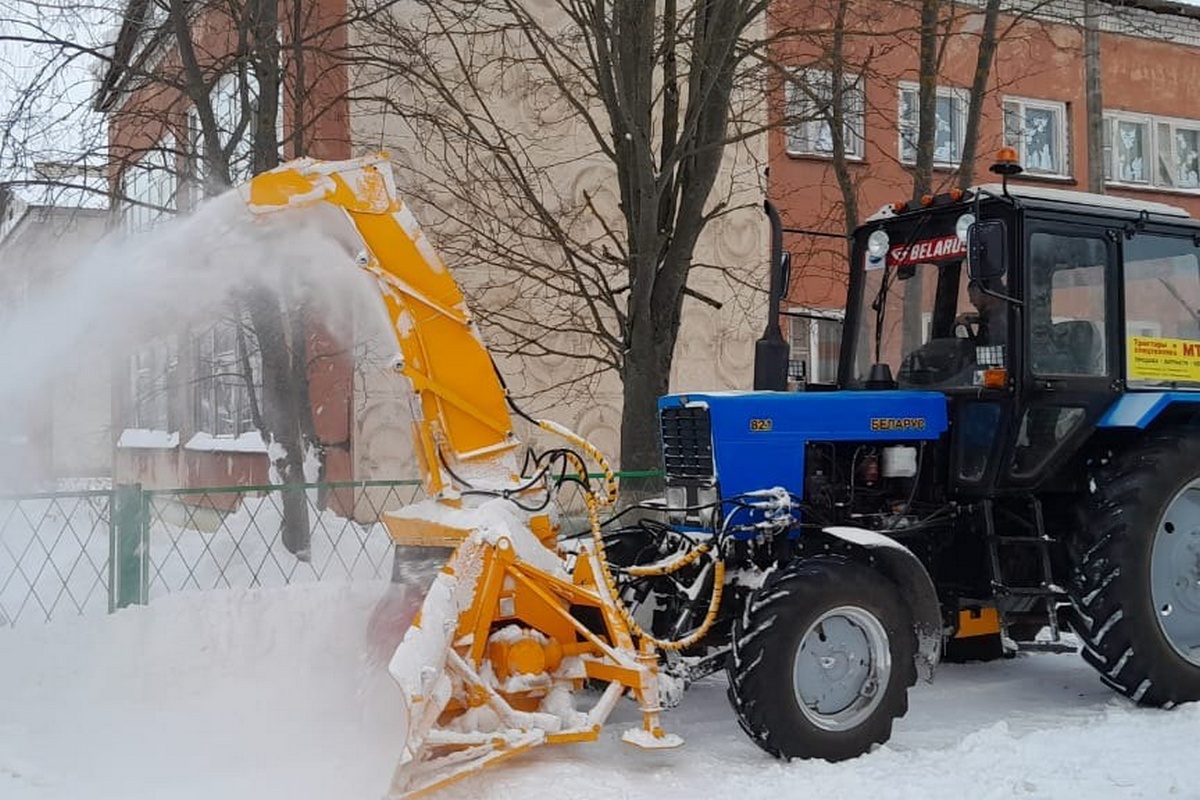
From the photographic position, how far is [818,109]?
921 centimetres

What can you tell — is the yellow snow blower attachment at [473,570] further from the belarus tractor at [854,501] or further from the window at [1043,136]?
the window at [1043,136]

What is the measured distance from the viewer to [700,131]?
352 inches

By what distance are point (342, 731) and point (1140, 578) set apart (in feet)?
12.9

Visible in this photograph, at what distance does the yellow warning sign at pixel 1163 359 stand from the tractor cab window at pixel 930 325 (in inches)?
34.4

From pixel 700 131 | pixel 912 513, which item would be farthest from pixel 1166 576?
pixel 700 131

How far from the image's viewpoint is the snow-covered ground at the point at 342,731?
4883 mm

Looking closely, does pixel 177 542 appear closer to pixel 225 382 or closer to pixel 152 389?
pixel 225 382

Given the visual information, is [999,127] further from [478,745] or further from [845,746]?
[478,745]

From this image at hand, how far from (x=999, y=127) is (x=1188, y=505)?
1010cm

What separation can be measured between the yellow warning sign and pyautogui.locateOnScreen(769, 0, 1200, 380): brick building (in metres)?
4.83

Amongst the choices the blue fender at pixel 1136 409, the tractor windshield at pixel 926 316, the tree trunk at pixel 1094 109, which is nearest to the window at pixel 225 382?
the tractor windshield at pixel 926 316

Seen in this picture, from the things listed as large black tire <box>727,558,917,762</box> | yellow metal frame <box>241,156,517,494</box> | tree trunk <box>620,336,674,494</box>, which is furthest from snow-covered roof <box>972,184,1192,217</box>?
tree trunk <box>620,336,674,494</box>

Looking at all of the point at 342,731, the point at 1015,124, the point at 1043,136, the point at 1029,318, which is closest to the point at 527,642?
the point at 342,731

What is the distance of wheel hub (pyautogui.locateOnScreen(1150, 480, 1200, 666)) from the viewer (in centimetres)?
633
